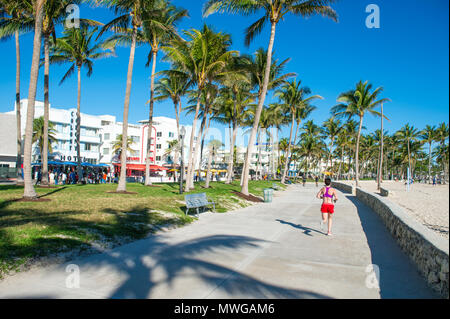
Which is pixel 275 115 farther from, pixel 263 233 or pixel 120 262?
pixel 120 262

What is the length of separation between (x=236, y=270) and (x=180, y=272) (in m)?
0.94

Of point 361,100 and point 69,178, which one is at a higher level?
point 361,100

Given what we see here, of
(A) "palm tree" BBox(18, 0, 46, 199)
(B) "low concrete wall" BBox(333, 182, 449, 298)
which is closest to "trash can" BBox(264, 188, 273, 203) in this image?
(B) "low concrete wall" BBox(333, 182, 449, 298)

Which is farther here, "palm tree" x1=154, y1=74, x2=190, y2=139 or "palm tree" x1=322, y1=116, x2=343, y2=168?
"palm tree" x1=322, y1=116, x2=343, y2=168

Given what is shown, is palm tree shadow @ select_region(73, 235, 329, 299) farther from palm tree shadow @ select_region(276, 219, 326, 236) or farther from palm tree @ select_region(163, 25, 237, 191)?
palm tree @ select_region(163, 25, 237, 191)

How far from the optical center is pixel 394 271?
16.9ft

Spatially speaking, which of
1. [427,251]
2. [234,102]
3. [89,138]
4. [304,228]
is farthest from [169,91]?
[89,138]

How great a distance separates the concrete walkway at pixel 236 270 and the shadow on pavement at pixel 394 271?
0.04 feet

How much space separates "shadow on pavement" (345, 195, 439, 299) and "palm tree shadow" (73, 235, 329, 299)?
1.24 meters

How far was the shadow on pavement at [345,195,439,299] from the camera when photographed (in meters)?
4.18

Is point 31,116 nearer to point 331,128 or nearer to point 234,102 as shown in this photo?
point 234,102

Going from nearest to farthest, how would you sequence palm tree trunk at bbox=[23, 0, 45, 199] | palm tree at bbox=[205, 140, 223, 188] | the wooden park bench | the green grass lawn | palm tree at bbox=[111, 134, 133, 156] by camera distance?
the green grass lawn < the wooden park bench < palm tree trunk at bbox=[23, 0, 45, 199] < palm tree at bbox=[205, 140, 223, 188] < palm tree at bbox=[111, 134, 133, 156]

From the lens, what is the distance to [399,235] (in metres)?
7.06

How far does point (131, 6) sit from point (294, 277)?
1626cm
